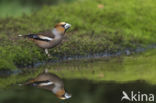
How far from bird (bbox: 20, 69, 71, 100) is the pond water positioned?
0.10 metres

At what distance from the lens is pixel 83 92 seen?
8.03 metres

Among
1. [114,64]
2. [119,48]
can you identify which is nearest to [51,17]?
[119,48]

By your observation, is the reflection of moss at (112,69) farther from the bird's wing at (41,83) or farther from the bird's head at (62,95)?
the bird's head at (62,95)

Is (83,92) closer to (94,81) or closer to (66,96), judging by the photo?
(66,96)

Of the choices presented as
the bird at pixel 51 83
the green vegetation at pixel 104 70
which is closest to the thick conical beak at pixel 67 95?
the bird at pixel 51 83

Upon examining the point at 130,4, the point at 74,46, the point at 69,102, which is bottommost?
the point at 69,102

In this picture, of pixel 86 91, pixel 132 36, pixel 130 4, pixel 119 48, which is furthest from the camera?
pixel 130 4

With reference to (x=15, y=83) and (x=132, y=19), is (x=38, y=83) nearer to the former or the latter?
(x=15, y=83)

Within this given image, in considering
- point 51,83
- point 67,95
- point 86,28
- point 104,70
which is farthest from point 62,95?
point 86,28

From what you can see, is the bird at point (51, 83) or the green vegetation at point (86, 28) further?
the green vegetation at point (86, 28)

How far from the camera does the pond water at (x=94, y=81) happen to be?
7.72 meters

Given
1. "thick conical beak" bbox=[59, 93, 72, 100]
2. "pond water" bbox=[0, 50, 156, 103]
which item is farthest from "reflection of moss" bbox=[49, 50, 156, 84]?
"thick conical beak" bbox=[59, 93, 72, 100]

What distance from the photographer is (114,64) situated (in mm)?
10516

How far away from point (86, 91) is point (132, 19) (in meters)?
5.74
